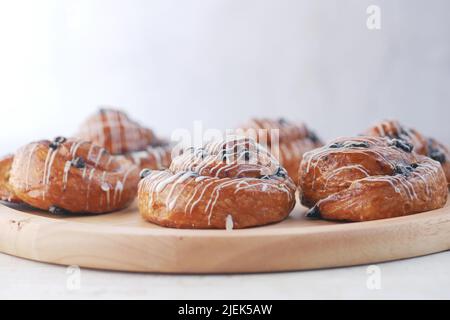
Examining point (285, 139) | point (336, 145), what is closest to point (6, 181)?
point (336, 145)

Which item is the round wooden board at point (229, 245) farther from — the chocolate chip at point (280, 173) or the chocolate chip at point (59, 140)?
the chocolate chip at point (59, 140)

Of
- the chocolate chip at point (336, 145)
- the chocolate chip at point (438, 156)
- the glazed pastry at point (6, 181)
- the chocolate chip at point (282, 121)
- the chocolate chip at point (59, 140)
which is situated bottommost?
the chocolate chip at point (438, 156)

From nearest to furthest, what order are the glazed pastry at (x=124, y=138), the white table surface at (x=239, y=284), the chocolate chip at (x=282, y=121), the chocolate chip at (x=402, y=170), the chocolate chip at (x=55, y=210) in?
1. the white table surface at (x=239, y=284)
2. the chocolate chip at (x=402, y=170)
3. the chocolate chip at (x=55, y=210)
4. the glazed pastry at (x=124, y=138)
5. the chocolate chip at (x=282, y=121)

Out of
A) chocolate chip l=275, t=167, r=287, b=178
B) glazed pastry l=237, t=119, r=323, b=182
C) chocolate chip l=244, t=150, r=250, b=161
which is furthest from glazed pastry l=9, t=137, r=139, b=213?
glazed pastry l=237, t=119, r=323, b=182

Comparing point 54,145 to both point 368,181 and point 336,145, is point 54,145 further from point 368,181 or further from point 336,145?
point 368,181

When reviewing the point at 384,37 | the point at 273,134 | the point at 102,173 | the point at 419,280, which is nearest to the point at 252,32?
the point at 384,37

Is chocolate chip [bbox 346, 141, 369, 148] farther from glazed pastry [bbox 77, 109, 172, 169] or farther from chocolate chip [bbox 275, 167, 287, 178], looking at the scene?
glazed pastry [bbox 77, 109, 172, 169]

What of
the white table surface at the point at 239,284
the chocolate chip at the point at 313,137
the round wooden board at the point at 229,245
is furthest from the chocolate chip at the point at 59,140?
the chocolate chip at the point at 313,137
